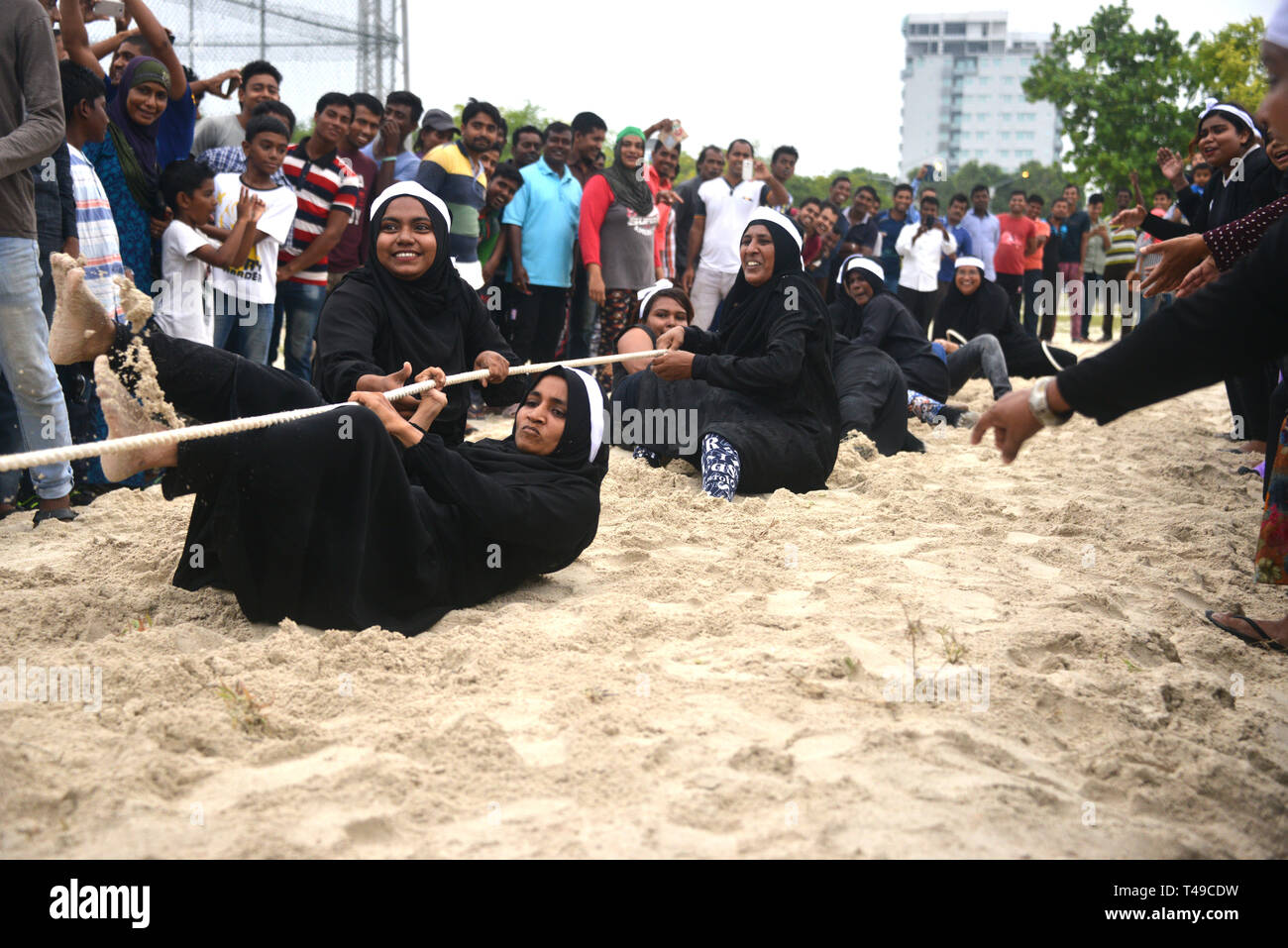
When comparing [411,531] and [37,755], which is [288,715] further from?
[411,531]

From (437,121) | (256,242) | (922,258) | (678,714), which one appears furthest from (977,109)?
(678,714)

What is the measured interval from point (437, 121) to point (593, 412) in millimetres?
4608

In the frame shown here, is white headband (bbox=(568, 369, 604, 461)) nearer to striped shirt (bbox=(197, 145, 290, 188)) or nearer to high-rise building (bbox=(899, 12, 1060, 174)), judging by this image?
striped shirt (bbox=(197, 145, 290, 188))

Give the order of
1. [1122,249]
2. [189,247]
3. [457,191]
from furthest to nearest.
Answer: [1122,249]
[457,191]
[189,247]

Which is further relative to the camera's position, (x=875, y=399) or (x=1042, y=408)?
(x=875, y=399)

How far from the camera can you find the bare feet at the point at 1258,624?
10.3ft

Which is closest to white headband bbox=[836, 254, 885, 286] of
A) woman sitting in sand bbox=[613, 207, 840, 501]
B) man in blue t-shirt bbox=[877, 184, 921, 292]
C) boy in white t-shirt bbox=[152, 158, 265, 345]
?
woman sitting in sand bbox=[613, 207, 840, 501]

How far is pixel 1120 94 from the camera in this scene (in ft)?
63.7

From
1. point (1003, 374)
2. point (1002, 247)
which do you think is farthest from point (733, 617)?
point (1002, 247)

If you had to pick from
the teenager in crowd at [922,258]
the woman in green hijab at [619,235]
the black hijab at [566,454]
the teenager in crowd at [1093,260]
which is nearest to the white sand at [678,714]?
the black hijab at [566,454]

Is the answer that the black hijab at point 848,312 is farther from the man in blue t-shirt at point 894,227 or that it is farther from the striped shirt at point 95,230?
the striped shirt at point 95,230

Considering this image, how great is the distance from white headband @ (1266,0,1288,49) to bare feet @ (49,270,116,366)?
113 inches

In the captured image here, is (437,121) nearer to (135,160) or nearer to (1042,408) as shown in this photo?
(135,160)

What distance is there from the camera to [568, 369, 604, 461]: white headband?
3.51 metres
